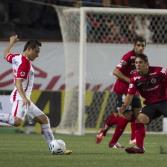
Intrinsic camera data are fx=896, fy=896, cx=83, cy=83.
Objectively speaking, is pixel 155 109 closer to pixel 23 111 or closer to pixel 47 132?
pixel 47 132

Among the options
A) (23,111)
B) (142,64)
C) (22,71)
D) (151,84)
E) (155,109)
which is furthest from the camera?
(155,109)

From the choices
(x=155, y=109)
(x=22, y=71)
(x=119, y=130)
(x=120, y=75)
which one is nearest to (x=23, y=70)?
(x=22, y=71)

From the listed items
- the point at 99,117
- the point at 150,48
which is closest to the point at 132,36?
the point at 150,48

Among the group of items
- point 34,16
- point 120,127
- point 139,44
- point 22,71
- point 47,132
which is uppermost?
point 34,16

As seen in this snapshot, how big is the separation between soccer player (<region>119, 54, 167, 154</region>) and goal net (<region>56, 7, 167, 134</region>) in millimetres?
5623

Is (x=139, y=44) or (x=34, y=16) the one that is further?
(x=34, y=16)

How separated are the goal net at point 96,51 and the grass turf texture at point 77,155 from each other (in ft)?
8.25

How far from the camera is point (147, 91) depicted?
1220cm

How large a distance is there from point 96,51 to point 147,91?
692 cm

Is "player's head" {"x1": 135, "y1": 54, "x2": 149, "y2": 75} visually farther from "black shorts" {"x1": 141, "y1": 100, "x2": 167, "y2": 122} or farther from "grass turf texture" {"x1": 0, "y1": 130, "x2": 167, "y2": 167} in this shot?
"grass turf texture" {"x1": 0, "y1": 130, "x2": 167, "y2": 167}

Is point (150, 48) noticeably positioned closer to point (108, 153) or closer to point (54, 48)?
point (54, 48)

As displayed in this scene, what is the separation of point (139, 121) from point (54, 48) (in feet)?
23.6

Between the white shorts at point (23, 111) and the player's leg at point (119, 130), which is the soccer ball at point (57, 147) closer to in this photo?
the white shorts at point (23, 111)

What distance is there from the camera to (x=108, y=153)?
12.1m
